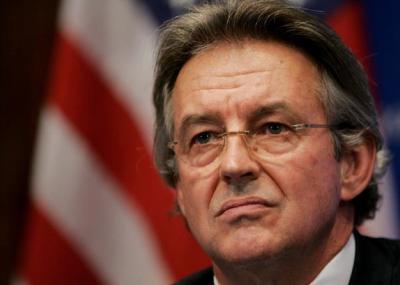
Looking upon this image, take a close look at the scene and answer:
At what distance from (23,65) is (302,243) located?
195 cm

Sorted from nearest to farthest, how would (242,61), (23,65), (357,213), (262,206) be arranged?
1. (262,206)
2. (242,61)
3. (357,213)
4. (23,65)

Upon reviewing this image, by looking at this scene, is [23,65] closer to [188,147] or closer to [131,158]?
[131,158]

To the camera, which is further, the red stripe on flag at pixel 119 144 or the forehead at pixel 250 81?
the red stripe on flag at pixel 119 144

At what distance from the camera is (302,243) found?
2170 mm

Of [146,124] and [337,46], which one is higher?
[337,46]

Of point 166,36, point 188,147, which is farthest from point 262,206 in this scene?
point 166,36

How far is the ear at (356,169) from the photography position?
7.56 feet

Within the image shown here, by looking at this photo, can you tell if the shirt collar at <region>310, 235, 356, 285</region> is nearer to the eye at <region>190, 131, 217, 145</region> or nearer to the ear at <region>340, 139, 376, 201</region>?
the ear at <region>340, 139, 376, 201</region>

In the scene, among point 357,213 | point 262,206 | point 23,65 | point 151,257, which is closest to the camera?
point 262,206

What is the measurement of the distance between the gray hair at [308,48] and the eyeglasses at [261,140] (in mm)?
80

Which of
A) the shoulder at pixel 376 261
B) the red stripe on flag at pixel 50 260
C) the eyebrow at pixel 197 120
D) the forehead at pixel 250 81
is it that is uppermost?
the forehead at pixel 250 81

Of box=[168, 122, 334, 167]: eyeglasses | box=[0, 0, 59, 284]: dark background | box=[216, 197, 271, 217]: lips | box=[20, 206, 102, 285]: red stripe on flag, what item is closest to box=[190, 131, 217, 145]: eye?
box=[168, 122, 334, 167]: eyeglasses

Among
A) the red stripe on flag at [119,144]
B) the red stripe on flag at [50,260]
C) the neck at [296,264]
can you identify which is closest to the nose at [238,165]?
the neck at [296,264]

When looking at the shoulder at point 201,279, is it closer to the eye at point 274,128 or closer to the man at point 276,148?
the man at point 276,148
